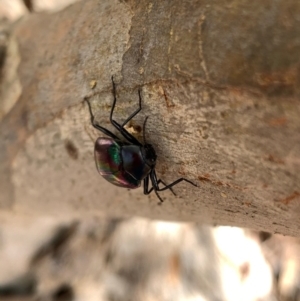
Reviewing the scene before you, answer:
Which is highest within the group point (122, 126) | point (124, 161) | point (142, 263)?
point (122, 126)

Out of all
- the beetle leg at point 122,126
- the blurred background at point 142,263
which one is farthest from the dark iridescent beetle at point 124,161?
the blurred background at point 142,263

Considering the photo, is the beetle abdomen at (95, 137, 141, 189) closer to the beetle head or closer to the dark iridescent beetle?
the dark iridescent beetle

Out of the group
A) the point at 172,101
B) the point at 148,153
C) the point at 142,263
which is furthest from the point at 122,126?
the point at 142,263

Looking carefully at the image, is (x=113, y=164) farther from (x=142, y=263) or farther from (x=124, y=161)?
(x=142, y=263)

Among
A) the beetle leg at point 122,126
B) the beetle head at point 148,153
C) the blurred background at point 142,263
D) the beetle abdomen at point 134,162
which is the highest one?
the beetle leg at point 122,126

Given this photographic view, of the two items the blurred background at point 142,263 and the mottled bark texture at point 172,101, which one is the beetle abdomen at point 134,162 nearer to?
the mottled bark texture at point 172,101
